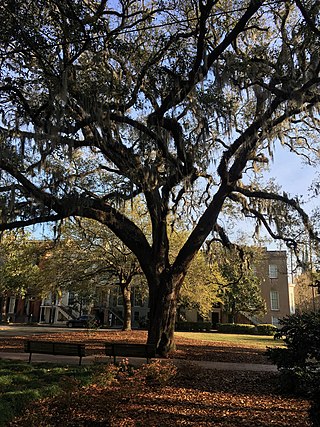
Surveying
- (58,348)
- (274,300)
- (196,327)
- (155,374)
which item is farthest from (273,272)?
(155,374)

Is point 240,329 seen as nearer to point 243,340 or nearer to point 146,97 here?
point 243,340

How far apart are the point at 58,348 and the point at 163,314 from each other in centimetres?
329

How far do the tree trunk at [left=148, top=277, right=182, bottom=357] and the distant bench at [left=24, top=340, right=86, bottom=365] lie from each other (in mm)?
2733

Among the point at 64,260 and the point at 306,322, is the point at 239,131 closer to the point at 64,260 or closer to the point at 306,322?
the point at 306,322

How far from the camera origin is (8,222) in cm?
1120

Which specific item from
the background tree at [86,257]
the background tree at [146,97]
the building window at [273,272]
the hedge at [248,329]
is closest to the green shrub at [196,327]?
the hedge at [248,329]

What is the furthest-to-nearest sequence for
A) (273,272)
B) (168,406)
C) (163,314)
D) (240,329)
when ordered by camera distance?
(273,272) < (240,329) < (163,314) < (168,406)

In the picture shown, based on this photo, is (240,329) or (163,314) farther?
(240,329)

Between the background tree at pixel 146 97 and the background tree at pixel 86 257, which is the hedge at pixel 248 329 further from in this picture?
the background tree at pixel 146 97

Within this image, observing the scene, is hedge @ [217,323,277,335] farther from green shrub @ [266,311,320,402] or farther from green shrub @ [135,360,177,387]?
green shrub @ [135,360,177,387]

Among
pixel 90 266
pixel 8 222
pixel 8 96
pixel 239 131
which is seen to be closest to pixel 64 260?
pixel 90 266

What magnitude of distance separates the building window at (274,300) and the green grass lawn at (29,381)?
37.5m

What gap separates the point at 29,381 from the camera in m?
7.50

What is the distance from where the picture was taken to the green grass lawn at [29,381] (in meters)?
5.95
